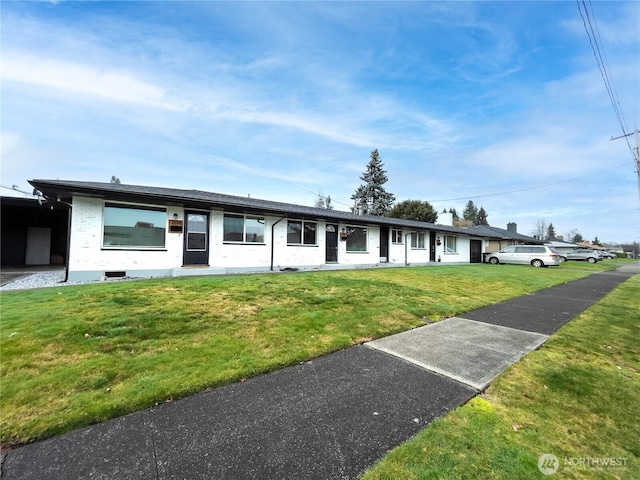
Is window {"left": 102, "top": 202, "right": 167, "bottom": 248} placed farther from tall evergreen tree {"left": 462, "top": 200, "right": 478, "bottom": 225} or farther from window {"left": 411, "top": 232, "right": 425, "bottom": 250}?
tall evergreen tree {"left": 462, "top": 200, "right": 478, "bottom": 225}

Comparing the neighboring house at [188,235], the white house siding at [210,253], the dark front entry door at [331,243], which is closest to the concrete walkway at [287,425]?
the neighboring house at [188,235]

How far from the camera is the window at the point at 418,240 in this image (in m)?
19.4

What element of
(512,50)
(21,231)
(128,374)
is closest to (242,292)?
(128,374)

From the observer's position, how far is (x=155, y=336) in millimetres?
4008

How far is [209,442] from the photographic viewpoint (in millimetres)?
2051

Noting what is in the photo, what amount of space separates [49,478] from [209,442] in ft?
3.07

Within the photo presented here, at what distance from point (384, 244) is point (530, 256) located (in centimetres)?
1328

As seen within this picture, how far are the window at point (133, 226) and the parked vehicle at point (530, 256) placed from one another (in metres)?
25.1

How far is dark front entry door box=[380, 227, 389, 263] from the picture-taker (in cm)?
1742

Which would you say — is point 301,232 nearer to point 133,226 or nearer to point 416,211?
point 133,226

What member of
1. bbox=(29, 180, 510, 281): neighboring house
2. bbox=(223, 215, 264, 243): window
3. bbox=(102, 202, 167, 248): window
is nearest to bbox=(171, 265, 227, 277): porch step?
bbox=(29, 180, 510, 281): neighboring house

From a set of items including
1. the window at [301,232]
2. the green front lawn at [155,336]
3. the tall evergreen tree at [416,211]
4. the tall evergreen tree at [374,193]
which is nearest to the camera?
the green front lawn at [155,336]

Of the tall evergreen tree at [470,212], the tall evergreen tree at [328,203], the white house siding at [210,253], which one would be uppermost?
the tall evergreen tree at [470,212]

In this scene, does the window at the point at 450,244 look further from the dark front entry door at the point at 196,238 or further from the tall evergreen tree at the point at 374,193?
the tall evergreen tree at the point at 374,193
